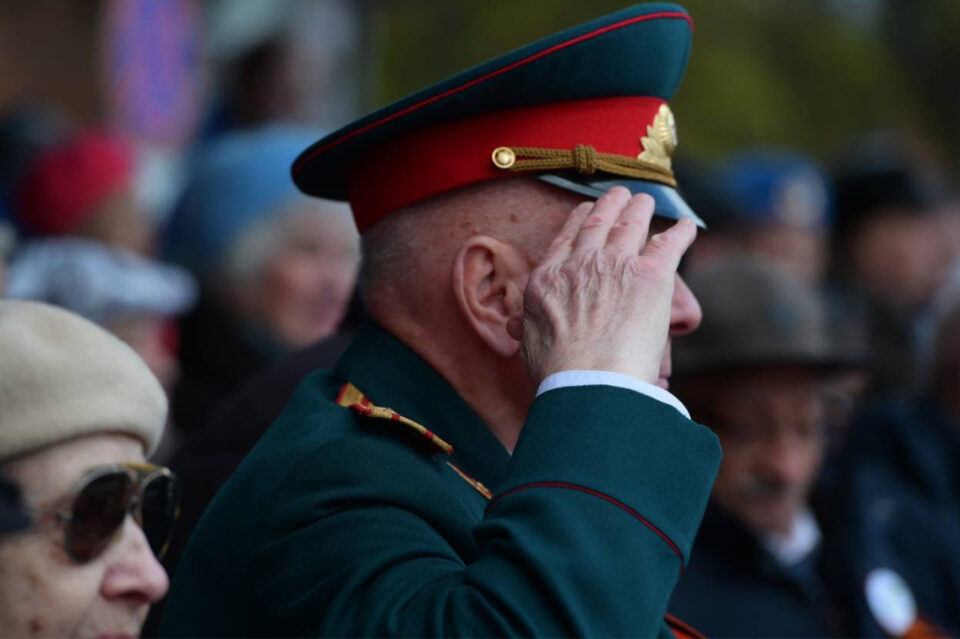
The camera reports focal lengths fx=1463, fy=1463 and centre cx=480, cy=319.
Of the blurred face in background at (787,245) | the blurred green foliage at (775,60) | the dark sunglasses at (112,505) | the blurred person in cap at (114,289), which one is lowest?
the blurred green foliage at (775,60)

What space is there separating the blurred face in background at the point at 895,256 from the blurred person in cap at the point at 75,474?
536cm

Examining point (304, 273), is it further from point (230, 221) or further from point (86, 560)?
point (86, 560)

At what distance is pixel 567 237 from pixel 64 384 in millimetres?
768

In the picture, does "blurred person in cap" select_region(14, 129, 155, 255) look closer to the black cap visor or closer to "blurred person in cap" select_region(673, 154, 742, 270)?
"blurred person in cap" select_region(673, 154, 742, 270)

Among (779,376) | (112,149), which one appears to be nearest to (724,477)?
(779,376)

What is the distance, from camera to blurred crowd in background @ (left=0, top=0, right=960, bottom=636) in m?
4.19

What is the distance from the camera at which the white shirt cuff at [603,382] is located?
6.56 feet

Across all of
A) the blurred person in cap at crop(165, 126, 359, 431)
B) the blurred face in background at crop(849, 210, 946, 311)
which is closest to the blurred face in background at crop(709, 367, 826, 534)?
the blurred person in cap at crop(165, 126, 359, 431)

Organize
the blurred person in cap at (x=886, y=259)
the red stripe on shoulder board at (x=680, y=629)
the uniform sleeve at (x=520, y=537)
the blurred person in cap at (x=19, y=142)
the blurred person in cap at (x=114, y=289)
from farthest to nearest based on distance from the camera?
the blurred person in cap at (x=886, y=259)
the blurred person in cap at (x=19, y=142)
the blurred person in cap at (x=114, y=289)
the red stripe on shoulder board at (x=680, y=629)
the uniform sleeve at (x=520, y=537)

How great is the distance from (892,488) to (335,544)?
3422mm

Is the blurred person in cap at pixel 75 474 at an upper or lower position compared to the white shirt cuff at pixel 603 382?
lower

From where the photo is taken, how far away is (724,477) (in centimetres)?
423

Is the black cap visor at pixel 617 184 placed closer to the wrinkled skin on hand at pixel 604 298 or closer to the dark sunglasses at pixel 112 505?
the wrinkled skin on hand at pixel 604 298

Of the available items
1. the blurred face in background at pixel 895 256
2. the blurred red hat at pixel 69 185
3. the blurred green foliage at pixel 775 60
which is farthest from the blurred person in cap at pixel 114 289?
the blurred green foliage at pixel 775 60
